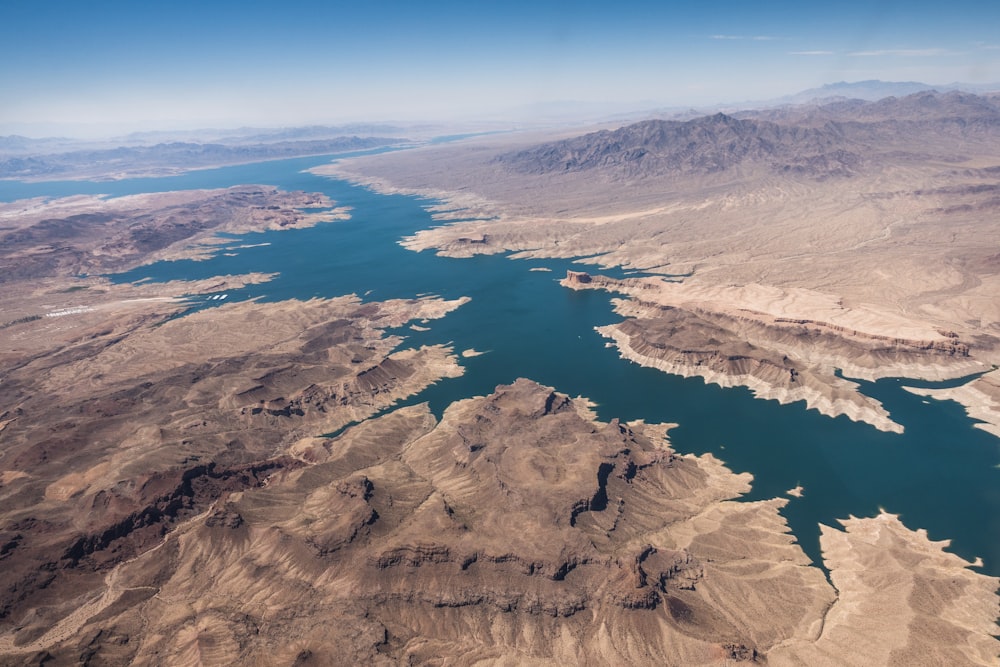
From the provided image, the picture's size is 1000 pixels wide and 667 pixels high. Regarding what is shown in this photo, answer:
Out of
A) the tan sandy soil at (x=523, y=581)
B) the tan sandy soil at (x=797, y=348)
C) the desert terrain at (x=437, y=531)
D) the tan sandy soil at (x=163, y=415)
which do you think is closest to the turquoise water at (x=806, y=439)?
the desert terrain at (x=437, y=531)

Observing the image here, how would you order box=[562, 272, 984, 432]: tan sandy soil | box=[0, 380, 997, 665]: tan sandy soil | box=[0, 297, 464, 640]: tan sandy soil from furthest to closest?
box=[562, 272, 984, 432]: tan sandy soil < box=[0, 297, 464, 640]: tan sandy soil < box=[0, 380, 997, 665]: tan sandy soil

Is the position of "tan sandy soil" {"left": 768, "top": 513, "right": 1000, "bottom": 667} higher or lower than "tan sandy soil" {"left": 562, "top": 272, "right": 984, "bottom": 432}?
lower

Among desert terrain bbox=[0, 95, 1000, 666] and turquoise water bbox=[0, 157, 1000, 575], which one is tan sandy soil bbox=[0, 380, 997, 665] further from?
turquoise water bbox=[0, 157, 1000, 575]

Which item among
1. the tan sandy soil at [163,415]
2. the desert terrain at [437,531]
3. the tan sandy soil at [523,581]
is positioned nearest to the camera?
the tan sandy soil at [523,581]

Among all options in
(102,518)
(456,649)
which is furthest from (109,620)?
(456,649)

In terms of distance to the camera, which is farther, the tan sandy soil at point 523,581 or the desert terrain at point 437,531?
the desert terrain at point 437,531

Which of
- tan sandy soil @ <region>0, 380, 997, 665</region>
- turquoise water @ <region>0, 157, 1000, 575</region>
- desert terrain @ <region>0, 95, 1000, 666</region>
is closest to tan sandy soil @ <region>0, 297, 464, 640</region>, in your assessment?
desert terrain @ <region>0, 95, 1000, 666</region>

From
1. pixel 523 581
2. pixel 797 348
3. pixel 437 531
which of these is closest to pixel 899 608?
pixel 523 581

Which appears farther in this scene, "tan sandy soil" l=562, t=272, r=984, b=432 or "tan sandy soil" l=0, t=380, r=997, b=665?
"tan sandy soil" l=562, t=272, r=984, b=432

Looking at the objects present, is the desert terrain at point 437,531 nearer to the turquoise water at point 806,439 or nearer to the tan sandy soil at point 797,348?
the tan sandy soil at point 797,348

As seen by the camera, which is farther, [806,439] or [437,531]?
[806,439]

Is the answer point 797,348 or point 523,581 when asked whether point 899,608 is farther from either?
point 797,348
